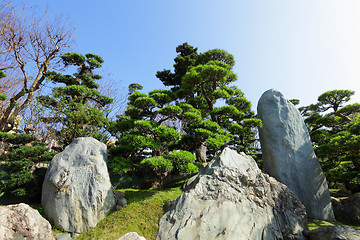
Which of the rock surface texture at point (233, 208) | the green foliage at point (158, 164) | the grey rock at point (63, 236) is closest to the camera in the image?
the grey rock at point (63, 236)

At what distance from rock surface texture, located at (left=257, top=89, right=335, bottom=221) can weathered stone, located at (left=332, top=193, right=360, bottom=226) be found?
878 mm

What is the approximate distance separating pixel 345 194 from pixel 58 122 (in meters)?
14.5

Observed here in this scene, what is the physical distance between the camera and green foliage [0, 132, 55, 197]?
17.7 feet

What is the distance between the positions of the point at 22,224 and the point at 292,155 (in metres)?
8.98

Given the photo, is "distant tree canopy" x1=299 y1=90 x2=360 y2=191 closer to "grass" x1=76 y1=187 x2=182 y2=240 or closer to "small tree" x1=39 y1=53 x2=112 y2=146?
"grass" x1=76 y1=187 x2=182 y2=240

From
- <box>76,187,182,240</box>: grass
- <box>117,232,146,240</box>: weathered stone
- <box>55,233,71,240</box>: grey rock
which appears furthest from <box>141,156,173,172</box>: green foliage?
<box>55,233,71,240</box>: grey rock

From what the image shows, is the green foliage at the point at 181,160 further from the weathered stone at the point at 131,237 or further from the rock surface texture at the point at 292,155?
the rock surface texture at the point at 292,155

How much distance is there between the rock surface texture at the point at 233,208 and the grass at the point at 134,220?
0.31 metres

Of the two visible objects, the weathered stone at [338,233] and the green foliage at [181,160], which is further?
the green foliage at [181,160]

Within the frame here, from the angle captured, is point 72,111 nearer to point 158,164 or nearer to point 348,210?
point 158,164

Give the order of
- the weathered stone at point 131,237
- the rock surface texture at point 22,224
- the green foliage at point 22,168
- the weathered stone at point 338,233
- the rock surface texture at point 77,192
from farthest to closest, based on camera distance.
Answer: the green foliage at point 22,168 → the rock surface texture at point 77,192 → the weathered stone at point 338,233 → the weathered stone at point 131,237 → the rock surface texture at point 22,224

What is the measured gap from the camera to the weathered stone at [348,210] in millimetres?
6791

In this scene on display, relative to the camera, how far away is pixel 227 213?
190 inches

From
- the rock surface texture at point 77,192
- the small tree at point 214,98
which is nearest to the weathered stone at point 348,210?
the small tree at point 214,98
